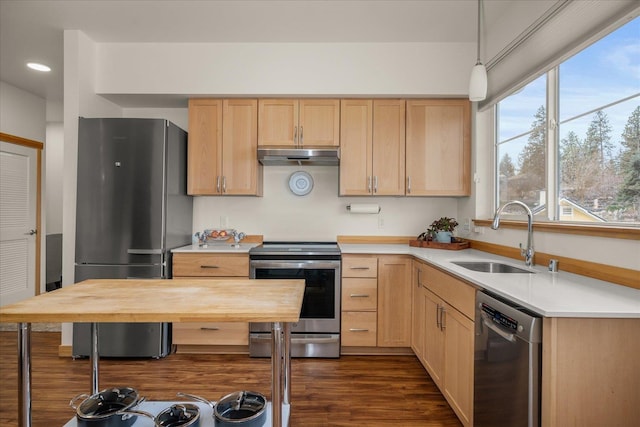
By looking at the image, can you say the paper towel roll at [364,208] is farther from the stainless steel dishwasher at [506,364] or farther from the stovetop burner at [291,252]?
the stainless steel dishwasher at [506,364]

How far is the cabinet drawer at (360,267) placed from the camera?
2955 millimetres

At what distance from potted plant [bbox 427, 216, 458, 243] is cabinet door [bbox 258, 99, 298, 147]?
1551 millimetres

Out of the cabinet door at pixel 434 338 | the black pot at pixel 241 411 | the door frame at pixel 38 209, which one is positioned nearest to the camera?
the black pot at pixel 241 411

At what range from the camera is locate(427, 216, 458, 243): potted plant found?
10.5 ft

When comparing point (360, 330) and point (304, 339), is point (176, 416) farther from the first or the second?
point (360, 330)

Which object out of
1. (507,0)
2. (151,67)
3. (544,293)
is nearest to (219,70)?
(151,67)

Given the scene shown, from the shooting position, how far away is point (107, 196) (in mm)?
2834

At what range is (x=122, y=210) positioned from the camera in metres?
2.83

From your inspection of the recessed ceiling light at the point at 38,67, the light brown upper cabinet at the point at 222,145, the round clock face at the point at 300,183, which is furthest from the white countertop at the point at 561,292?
the recessed ceiling light at the point at 38,67

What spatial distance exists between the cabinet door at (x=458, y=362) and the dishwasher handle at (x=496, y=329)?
21 cm

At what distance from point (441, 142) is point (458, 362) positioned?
2006 mm

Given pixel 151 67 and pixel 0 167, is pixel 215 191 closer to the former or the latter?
pixel 151 67

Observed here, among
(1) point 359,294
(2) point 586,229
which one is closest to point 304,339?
(1) point 359,294

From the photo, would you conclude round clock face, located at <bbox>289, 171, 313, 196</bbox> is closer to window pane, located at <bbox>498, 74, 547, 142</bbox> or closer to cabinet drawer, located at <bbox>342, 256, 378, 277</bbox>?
cabinet drawer, located at <bbox>342, 256, 378, 277</bbox>
